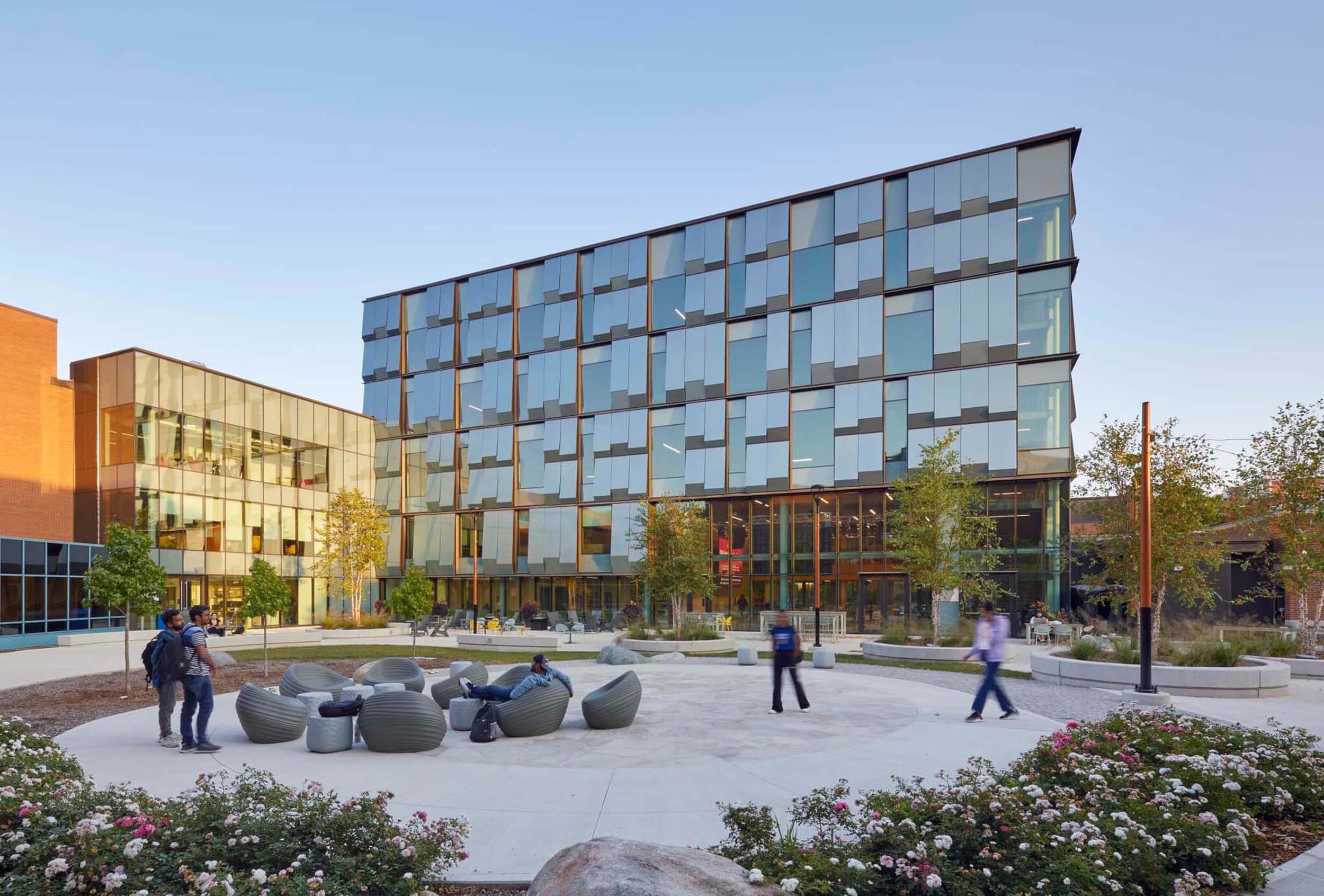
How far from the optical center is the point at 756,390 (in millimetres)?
42844

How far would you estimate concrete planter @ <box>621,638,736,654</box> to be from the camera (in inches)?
1069

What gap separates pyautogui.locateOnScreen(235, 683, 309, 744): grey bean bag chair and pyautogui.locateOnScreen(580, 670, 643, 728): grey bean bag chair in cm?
393

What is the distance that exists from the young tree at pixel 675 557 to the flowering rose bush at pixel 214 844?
24.8 m

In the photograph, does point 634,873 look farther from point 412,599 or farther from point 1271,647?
point 412,599

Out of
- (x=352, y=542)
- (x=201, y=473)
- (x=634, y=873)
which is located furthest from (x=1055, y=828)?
(x=201, y=473)

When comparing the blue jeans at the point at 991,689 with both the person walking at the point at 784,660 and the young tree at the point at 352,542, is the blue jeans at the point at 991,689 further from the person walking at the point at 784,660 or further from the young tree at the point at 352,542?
the young tree at the point at 352,542

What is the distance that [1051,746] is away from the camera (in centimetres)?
822

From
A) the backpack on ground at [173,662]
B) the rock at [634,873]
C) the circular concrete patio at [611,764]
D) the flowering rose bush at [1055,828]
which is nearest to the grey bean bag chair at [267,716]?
the circular concrete patio at [611,764]

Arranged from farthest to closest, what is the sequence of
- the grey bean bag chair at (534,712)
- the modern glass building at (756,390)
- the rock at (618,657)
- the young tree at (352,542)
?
the young tree at (352,542)
the modern glass building at (756,390)
the rock at (618,657)
the grey bean bag chair at (534,712)

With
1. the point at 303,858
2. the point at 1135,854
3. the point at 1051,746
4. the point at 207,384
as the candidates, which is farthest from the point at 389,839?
the point at 207,384

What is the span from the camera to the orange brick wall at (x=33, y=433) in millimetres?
36969

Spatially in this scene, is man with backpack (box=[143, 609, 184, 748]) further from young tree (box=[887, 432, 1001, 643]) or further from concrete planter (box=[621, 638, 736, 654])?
young tree (box=[887, 432, 1001, 643])

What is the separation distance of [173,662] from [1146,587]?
17.3 m

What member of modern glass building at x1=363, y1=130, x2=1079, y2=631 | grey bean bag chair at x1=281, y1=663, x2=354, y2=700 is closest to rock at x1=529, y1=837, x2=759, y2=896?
grey bean bag chair at x1=281, y1=663, x2=354, y2=700
